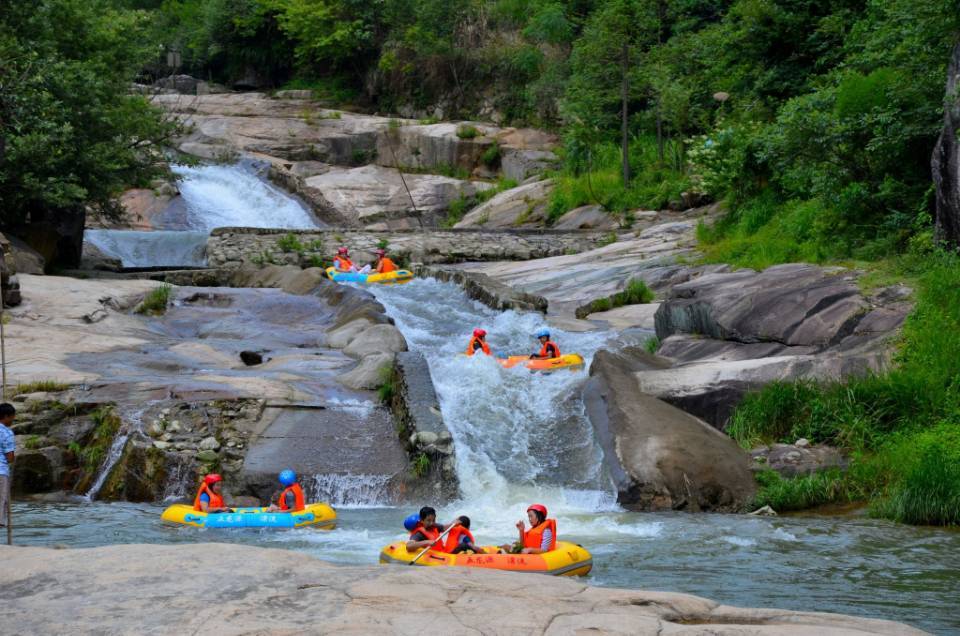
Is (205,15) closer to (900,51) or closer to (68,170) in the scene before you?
(68,170)

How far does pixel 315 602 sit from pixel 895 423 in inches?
365

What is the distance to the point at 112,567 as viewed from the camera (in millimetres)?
5473

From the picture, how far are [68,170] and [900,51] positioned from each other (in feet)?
57.5

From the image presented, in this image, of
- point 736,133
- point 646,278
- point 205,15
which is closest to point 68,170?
point 646,278

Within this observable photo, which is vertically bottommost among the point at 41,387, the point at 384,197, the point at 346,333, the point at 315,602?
the point at 315,602

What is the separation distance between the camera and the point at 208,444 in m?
12.5

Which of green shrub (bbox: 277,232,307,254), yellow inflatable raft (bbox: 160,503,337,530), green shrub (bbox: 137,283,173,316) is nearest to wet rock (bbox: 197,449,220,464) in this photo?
yellow inflatable raft (bbox: 160,503,337,530)

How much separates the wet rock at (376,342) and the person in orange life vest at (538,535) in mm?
7780

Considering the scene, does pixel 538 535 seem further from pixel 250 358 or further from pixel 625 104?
pixel 625 104

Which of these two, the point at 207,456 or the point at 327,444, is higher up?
the point at 327,444

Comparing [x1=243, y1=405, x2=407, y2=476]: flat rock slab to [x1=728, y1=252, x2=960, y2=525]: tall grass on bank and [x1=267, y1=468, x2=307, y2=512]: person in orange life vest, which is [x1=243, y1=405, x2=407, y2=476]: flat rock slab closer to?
[x1=267, y1=468, x2=307, y2=512]: person in orange life vest

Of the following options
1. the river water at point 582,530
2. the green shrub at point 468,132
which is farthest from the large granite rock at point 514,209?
the river water at point 582,530

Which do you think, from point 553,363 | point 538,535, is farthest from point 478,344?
point 538,535

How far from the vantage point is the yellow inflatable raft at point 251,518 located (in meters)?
10.5
